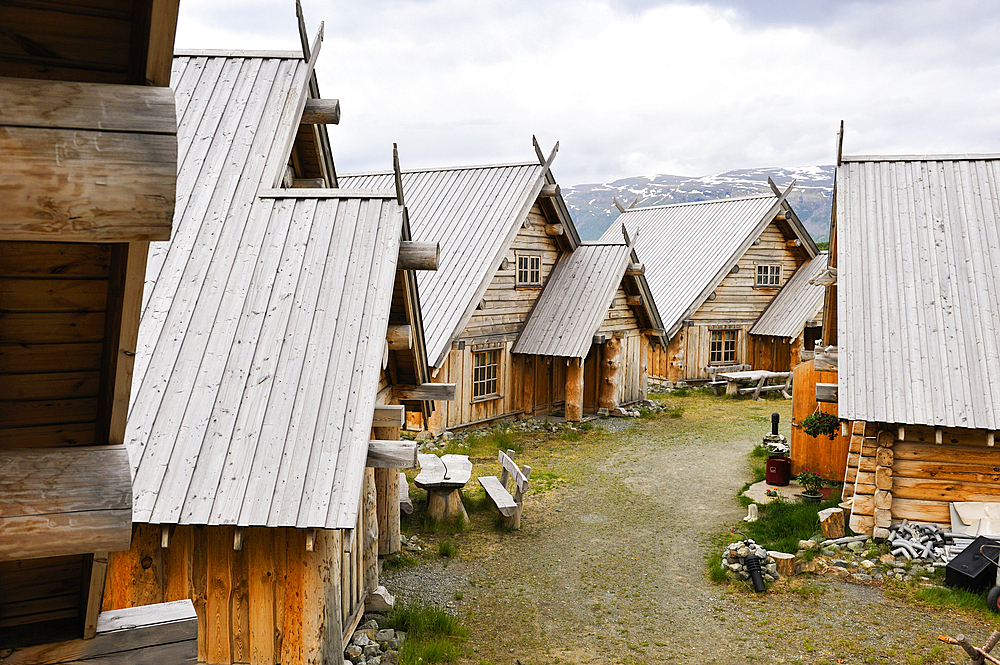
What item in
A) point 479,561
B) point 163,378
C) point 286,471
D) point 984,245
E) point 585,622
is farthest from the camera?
point 984,245

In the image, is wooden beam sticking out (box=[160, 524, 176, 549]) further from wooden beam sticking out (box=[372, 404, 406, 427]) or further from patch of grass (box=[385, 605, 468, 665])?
patch of grass (box=[385, 605, 468, 665])

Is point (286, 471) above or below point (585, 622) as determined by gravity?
above

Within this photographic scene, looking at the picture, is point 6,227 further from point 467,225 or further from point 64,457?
point 467,225

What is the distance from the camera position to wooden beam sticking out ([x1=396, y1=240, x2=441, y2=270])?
24.5ft

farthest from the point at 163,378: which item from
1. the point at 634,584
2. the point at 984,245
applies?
the point at 984,245

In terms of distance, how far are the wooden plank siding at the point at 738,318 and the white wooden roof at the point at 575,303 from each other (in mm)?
6499

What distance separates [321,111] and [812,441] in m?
9.80

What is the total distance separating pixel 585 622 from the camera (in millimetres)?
8383

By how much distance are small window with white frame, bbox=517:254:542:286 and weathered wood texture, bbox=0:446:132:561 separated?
1661 centimetres

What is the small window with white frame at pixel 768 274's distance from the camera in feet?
87.6

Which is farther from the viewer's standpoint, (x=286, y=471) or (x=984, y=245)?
(x=984, y=245)

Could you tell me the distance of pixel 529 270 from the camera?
62.8 ft

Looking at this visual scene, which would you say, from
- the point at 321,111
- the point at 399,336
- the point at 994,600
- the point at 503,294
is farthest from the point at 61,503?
the point at 503,294

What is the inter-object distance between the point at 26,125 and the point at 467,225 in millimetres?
16767
